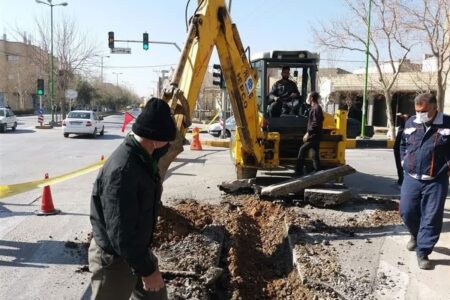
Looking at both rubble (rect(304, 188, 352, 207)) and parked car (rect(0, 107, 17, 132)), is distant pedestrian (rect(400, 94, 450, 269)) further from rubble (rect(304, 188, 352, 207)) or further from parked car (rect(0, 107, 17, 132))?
parked car (rect(0, 107, 17, 132))

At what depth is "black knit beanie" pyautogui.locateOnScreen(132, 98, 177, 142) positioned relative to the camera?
9.58 feet

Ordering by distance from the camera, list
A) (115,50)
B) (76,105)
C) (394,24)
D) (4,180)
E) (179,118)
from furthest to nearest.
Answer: (76,105) < (115,50) < (394,24) < (4,180) < (179,118)

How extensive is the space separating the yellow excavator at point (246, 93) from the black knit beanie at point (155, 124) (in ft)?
7.65

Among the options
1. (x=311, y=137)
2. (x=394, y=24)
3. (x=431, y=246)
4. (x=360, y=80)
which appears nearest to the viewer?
(x=431, y=246)

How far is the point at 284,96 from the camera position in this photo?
31.4 ft

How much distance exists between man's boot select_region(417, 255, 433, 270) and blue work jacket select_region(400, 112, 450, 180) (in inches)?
34.6

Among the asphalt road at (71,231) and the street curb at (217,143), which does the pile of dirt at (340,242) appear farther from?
the street curb at (217,143)

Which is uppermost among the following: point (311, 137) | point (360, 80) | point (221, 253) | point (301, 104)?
point (360, 80)

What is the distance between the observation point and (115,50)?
31.2 meters

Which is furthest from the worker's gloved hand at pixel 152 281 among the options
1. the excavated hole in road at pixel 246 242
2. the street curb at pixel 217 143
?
the street curb at pixel 217 143

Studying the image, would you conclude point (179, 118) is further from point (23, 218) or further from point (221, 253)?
point (23, 218)

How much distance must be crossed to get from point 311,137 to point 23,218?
5.12 metres

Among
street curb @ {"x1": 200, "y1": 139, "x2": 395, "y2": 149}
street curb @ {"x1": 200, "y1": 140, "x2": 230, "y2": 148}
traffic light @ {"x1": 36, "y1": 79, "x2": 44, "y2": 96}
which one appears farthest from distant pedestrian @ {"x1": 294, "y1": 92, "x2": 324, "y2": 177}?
traffic light @ {"x1": 36, "y1": 79, "x2": 44, "y2": 96}

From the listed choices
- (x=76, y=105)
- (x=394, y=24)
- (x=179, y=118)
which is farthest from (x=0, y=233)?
(x=76, y=105)
